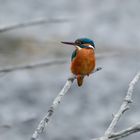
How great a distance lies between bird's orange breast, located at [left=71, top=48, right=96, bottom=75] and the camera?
206 centimetres

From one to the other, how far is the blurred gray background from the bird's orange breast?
2199 millimetres

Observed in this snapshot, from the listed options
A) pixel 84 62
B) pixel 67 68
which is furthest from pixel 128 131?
pixel 67 68

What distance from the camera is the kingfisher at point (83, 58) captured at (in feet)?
6.70

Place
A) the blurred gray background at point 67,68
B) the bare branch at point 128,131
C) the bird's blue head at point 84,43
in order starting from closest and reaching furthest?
the bare branch at point 128,131
the bird's blue head at point 84,43
the blurred gray background at point 67,68

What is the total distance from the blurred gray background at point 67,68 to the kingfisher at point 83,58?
7.20 feet

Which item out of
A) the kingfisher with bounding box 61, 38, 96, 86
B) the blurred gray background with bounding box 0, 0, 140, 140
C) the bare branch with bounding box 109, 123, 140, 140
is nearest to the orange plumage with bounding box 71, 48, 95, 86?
the kingfisher with bounding box 61, 38, 96, 86

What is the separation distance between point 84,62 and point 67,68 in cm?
407

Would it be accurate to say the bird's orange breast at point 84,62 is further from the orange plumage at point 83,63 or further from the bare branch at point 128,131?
the bare branch at point 128,131

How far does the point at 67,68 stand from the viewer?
20.1ft

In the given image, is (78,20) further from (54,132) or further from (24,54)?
(54,132)

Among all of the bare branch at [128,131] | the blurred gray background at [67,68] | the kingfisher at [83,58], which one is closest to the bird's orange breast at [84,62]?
the kingfisher at [83,58]

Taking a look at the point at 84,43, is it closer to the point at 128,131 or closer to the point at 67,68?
the point at 128,131

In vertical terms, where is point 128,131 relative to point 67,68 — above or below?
below

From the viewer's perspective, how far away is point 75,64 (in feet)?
6.96
